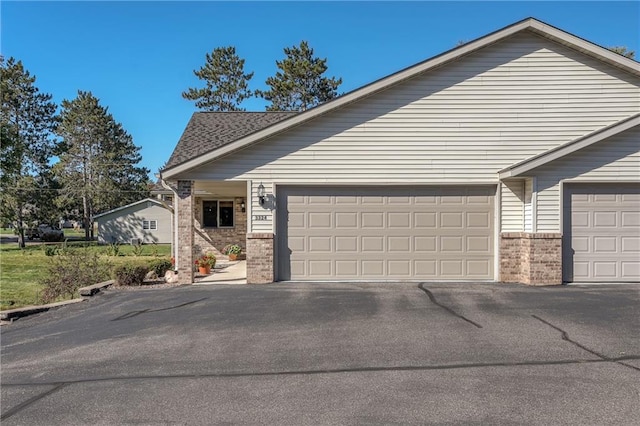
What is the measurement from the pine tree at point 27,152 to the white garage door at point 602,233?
3694cm

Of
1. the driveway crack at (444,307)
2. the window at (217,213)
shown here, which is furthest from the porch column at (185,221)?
the window at (217,213)

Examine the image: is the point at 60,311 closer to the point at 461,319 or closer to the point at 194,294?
the point at 194,294

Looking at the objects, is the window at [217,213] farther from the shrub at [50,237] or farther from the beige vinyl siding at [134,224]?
the shrub at [50,237]

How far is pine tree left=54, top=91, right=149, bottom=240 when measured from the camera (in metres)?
47.6

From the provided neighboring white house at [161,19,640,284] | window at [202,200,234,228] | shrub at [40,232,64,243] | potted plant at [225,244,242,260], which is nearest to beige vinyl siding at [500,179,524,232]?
neighboring white house at [161,19,640,284]

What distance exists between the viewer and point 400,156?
39.9 feet

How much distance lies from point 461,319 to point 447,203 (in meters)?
4.76

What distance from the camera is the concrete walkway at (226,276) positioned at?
1268 centimetres

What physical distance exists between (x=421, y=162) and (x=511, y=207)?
248cm

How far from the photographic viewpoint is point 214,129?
1688 cm

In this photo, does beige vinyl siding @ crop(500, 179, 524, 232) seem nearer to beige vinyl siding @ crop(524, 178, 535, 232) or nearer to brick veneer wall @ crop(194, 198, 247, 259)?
beige vinyl siding @ crop(524, 178, 535, 232)

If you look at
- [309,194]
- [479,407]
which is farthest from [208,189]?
[479,407]

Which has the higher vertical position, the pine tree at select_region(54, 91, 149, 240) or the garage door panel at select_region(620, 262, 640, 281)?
the pine tree at select_region(54, 91, 149, 240)

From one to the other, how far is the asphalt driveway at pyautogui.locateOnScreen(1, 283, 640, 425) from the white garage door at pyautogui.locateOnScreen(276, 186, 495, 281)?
2364 millimetres
